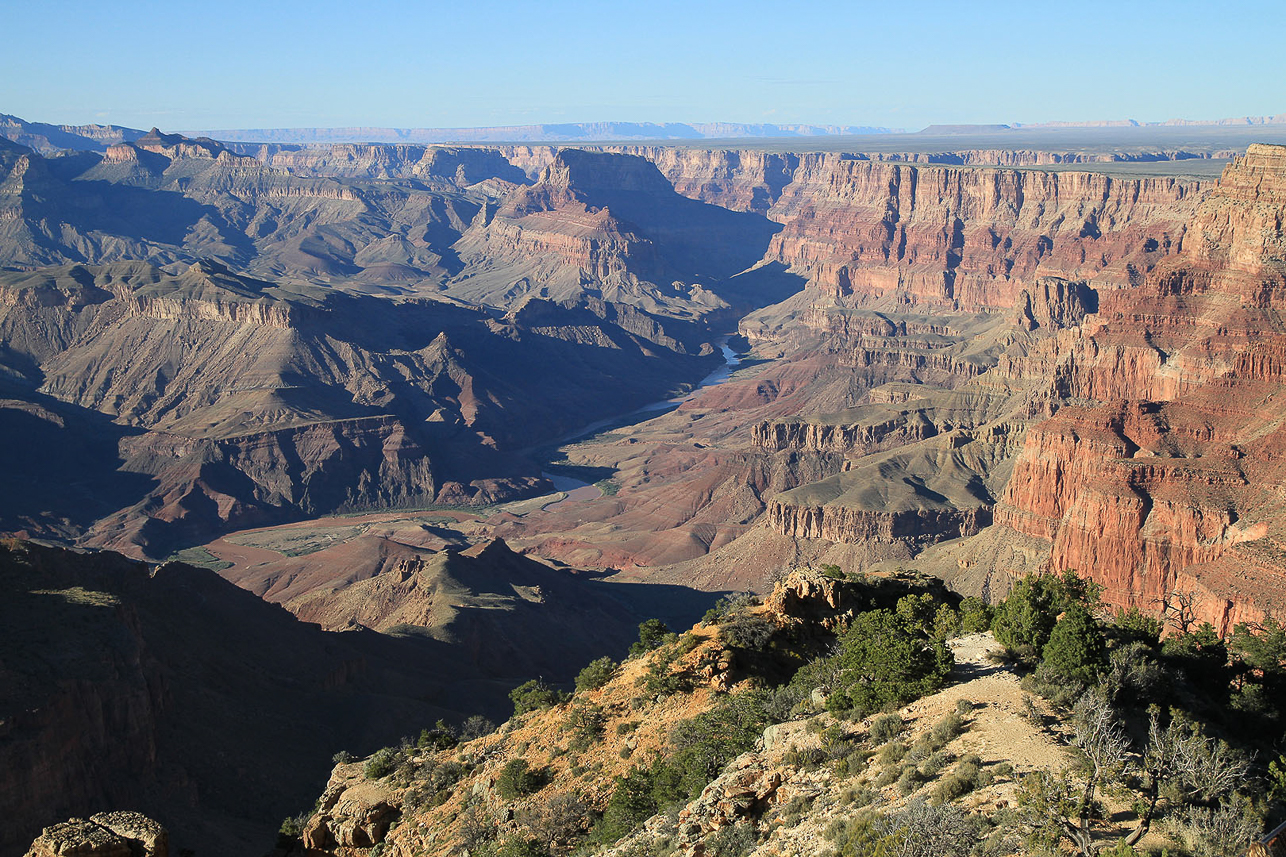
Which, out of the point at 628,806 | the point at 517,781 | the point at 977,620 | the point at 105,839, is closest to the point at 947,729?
the point at 628,806

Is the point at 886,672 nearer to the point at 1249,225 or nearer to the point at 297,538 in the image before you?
the point at 1249,225

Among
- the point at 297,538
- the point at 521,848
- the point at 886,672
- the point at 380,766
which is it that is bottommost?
the point at 297,538

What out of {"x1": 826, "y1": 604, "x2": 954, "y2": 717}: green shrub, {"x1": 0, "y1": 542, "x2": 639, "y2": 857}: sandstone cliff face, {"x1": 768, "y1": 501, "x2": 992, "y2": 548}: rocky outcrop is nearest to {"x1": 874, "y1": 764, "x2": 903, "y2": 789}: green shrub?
{"x1": 826, "y1": 604, "x2": 954, "y2": 717}: green shrub

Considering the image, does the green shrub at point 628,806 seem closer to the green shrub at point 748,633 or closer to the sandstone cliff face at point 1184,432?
the green shrub at point 748,633

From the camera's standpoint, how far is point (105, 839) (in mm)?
30078

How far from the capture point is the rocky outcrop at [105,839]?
29516 mm

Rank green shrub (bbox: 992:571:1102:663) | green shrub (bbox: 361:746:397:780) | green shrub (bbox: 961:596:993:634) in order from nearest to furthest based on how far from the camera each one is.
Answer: green shrub (bbox: 992:571:1102:663)
green shrub (bbox: 961:596:993:634)
green shrub (bbox: 361:746:397:780)

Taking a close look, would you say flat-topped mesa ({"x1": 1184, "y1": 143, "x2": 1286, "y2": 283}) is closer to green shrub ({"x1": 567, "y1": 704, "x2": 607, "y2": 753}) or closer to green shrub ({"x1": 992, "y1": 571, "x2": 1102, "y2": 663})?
green shrub ({"x1": 992, "y1": 571, "x2": 1102, "y2": 663})

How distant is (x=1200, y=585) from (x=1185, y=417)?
3139 cm

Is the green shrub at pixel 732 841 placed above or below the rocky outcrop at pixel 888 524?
above

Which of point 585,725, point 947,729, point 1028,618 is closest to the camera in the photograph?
point 947,729

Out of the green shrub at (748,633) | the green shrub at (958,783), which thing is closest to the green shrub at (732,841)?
the green shrub at (958,783)

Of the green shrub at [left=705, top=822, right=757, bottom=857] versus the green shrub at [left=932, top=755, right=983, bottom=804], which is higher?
the green shrub at [left=932, top=755, right=983, bottom=804]

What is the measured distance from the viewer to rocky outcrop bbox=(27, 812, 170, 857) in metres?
29.5
